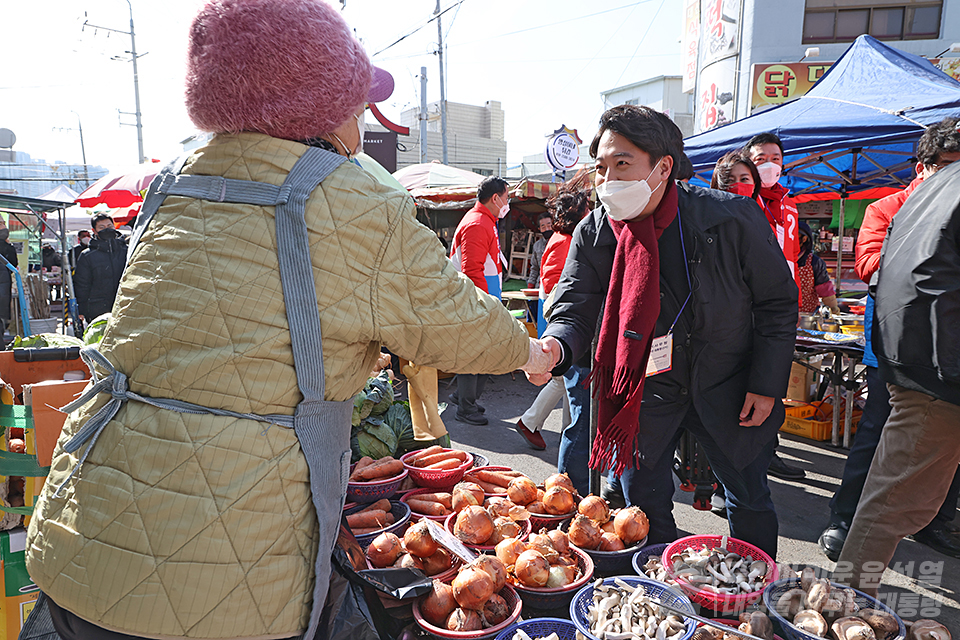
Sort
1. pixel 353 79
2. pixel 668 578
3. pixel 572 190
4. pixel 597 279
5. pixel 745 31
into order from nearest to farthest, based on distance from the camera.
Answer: pixel 353 79
pixel 668 578
pixel 597 279
pixel 572 190
pixel 745 31

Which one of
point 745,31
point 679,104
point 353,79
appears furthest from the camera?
point 679,104

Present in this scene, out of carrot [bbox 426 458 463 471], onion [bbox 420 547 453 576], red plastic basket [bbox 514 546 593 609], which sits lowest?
red plastic basket [bbox 514 546 593 609]

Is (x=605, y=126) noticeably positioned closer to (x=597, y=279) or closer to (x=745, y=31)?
(x=597, y=279)

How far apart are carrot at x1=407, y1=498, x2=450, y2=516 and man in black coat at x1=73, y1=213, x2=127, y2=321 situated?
715cm

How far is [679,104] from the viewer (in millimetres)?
35625

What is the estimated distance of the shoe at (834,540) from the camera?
3.38 metres

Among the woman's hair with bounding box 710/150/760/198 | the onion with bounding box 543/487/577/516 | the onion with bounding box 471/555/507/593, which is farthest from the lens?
the woman's hair with bounding box 710/150/760/198

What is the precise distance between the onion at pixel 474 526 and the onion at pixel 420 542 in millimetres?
170

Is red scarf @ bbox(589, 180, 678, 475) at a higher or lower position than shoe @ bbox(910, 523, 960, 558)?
higher

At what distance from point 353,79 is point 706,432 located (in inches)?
75.1

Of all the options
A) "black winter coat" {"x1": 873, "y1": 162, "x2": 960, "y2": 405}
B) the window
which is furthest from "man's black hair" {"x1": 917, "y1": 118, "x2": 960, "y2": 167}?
the window

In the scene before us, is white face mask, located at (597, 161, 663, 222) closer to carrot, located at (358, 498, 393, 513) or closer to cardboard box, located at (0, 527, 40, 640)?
carrot, located at (358, 498, 393, 513)

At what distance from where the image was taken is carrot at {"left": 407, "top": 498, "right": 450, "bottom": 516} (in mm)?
2936

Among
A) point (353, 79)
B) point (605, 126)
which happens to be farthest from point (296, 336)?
point (605, 126)
